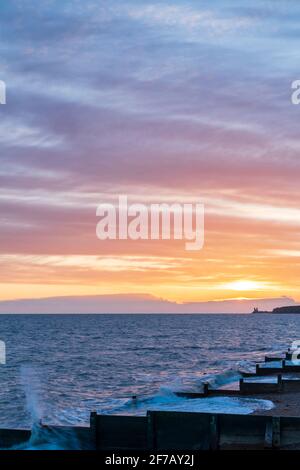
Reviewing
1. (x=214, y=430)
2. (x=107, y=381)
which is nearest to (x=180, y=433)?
(x=214, y=430)

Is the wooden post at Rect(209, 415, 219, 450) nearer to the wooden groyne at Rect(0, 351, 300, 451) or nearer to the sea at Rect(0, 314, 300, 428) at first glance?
the wooden groyne at Rect(0, 351, 300, 451)

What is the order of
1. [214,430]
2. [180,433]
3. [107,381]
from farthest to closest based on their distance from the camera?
[107,381] < [180,433] < [214,430]

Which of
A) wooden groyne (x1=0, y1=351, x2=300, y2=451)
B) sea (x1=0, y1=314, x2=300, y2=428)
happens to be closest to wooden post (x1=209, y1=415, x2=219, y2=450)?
wooden groyne (x1=0, y1=351, x2=300, y2=451)

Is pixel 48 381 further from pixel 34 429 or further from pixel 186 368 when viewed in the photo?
pixel 34 429

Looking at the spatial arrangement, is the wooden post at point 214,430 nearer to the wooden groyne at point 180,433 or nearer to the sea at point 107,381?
the wooden groyne at point 180,433

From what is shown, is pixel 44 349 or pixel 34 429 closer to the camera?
pixel 34 429

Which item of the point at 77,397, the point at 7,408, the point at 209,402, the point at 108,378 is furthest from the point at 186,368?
the point at 209,402

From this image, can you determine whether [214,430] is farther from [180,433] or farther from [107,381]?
[107,381]

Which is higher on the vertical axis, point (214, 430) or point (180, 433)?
point (214, 430)

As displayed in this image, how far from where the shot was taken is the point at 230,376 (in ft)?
189

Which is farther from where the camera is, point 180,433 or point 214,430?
point 180,433

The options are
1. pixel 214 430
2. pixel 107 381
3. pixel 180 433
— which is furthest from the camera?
pixel 107 381

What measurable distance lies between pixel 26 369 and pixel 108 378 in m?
16.2
